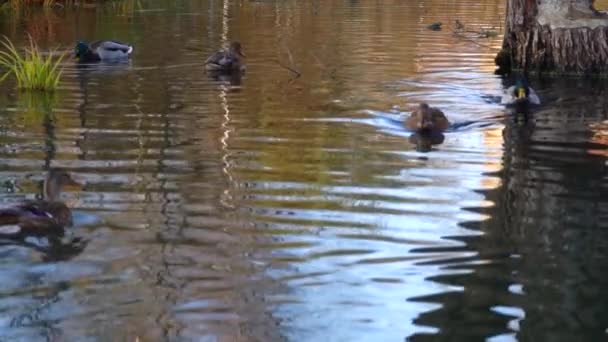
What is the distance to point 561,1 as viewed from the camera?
60.5ft

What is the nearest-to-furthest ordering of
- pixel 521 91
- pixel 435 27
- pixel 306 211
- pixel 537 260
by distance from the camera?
pixel 537 260
pixel 306 211
pixel 521 91
pixel 435 27

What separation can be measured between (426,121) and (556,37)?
24.1 feet

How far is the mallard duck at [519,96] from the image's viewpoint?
1416 centimetres

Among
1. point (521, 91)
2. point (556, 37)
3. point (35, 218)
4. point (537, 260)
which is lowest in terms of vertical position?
point (537, 260)

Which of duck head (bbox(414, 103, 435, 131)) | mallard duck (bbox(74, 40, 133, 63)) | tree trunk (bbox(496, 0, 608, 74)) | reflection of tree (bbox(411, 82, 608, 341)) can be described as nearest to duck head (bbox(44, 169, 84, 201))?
reflection of tree (bbox(411, 82, 608, 341))

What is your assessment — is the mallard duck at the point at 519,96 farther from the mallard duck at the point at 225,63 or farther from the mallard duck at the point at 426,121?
the mallard duck at the point at 225,63

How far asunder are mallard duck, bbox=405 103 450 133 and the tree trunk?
6.70 m

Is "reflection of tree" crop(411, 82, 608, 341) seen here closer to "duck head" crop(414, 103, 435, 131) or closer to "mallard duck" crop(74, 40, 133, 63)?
"duck head" crop(414, 103, 435, 131)

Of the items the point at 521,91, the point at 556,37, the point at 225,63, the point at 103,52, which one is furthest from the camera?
the point at 103,52

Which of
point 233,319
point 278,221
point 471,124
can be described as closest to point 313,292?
point 233,319

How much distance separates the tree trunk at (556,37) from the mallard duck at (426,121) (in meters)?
6.70

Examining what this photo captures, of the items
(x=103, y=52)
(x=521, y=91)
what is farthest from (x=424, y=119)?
(x=103, y=52)

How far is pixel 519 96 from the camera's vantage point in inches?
558

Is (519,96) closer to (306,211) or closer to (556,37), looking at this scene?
(556,37)
